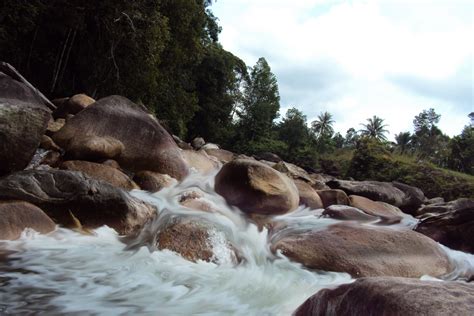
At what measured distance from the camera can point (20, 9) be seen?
10.8 metres

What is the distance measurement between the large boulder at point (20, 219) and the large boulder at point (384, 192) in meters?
10.9

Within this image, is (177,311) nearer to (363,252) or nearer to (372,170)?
(363,252)

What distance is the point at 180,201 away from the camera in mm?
6289

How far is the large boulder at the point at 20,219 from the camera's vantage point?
4.08m

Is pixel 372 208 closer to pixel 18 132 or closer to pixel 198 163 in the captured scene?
pixel 198 163

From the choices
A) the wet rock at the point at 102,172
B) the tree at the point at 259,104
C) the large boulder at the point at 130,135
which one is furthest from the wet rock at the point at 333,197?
the tree at the point at 259,104

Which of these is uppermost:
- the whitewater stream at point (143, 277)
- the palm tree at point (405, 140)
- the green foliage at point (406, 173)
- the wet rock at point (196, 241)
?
the palm tree at point (405, 140)

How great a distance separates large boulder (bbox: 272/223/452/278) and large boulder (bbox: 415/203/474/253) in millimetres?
1951

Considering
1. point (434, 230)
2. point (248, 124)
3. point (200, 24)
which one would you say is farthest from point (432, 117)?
point (434, 230)

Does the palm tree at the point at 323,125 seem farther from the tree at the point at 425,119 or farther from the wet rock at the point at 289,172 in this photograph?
the wet rock at the point at 289,172

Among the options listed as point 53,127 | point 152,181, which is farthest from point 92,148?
point 53,127

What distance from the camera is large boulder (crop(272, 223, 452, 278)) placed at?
4.99 meters

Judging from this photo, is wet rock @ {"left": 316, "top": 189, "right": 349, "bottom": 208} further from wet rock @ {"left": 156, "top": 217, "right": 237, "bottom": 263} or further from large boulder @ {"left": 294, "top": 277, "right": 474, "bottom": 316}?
large boulder @ {"left": 294, "top": 277, "right": 474, "bottom": 316}

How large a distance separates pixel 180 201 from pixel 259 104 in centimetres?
3953
